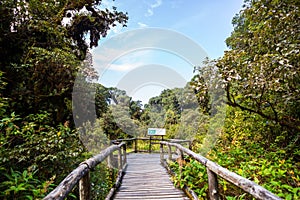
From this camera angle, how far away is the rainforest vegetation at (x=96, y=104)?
9.72ft

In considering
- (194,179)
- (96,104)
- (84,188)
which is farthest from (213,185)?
(96,104)

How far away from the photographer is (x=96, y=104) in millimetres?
9844

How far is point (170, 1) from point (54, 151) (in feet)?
33.3

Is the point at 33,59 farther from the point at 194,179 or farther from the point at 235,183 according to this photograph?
the point at 235,183

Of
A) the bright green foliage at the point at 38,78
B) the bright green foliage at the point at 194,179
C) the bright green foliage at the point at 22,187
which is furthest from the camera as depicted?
the bright green foliage at the point at 38,78

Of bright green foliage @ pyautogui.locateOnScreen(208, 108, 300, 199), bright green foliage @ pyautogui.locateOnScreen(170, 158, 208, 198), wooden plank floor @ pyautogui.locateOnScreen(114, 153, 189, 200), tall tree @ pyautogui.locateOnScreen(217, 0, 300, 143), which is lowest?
wooden plank floor @ pyautogui.locateOnScreen(114, 153, 189, 200)

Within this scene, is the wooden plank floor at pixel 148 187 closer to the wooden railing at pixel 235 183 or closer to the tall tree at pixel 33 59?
the wooden railing at pixel 235 183

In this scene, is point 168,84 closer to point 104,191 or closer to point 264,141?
point 264,141

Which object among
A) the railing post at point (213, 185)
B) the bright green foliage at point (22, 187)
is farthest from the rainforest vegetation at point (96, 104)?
the railing post at point (213, 185)

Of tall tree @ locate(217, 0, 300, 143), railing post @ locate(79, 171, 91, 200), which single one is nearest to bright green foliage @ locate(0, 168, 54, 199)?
railing post @ locate(79, 171, 91, 200)

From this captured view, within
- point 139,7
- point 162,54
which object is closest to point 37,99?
point 139,7

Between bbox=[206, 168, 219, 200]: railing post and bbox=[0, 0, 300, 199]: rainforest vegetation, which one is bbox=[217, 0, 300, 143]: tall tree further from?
bbox=[206, 168, 219, 200]: railing post

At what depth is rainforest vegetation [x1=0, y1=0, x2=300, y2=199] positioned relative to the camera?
9.72 feet

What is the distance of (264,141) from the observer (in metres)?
5.41
